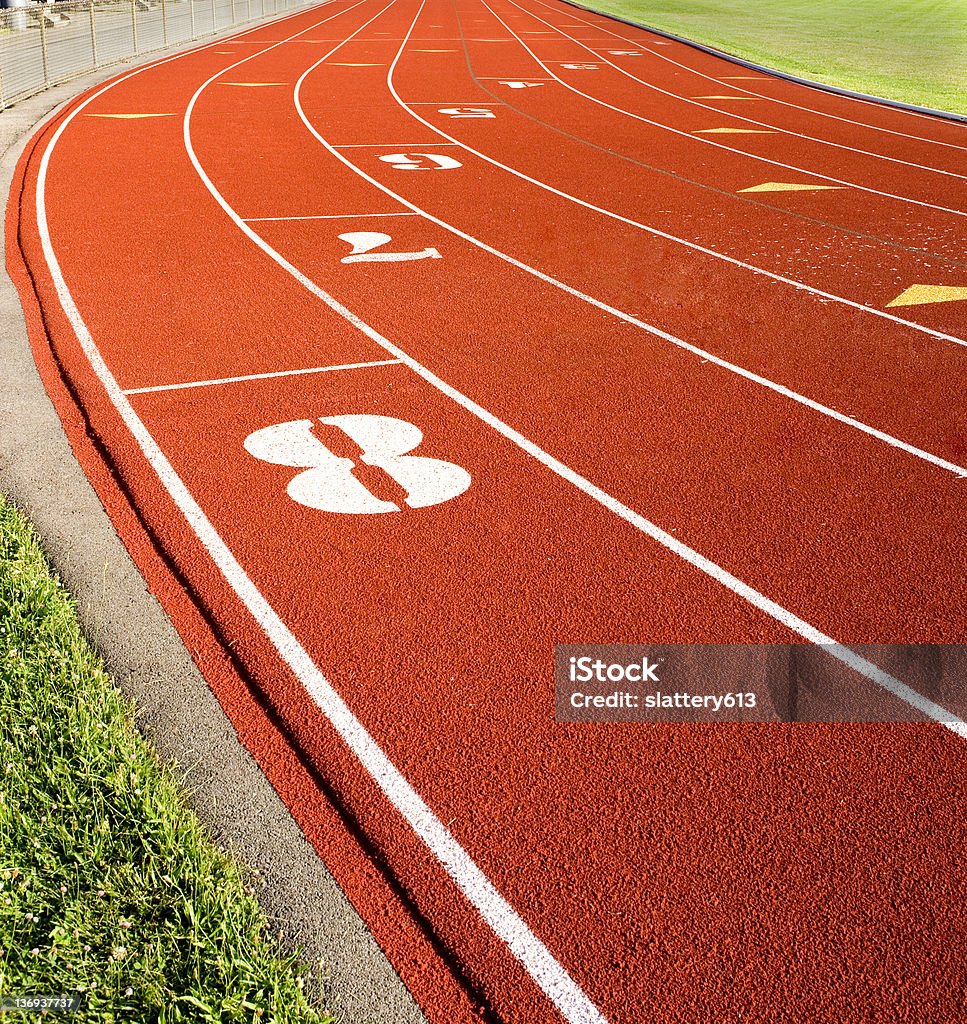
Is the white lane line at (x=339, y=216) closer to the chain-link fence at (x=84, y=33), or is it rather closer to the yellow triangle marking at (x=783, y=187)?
the yellow triangle marking at (x=783, y=187)

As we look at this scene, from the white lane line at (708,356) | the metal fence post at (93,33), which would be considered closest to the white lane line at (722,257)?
the white lane line at (708,356)

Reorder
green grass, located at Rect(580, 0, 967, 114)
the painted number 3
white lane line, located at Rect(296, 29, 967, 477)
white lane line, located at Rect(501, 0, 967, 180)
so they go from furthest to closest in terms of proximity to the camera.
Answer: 1. green grass, located at Rect(580, 0, 967, 114)
2. white lane line, located at Rect(501, 0, 967, 180)
3. white lane line, located at Rect(296, 29, 967, 477)
4. the painted number 3

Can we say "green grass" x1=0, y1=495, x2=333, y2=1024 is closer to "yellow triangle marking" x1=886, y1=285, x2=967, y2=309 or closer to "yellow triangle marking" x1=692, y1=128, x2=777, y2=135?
"yellow triangle marking" x1=886, y1=285, x2=967, y2=309

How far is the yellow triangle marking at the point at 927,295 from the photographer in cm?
912

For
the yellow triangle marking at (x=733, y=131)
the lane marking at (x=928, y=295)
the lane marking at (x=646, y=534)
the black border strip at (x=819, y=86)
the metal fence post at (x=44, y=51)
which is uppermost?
the metal fence post at (x=44, y=51)

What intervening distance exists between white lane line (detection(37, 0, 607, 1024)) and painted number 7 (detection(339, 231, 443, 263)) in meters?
3.38

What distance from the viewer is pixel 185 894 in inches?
123

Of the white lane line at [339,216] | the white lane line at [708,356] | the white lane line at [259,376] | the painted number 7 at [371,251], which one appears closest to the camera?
the white lane line at [708,356]

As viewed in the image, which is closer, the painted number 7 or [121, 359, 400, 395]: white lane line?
[121, 359, 400, 395]: white lane line

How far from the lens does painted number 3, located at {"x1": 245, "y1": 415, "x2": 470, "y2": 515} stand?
5.57 m

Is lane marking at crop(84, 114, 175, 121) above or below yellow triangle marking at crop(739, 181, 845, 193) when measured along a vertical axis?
above

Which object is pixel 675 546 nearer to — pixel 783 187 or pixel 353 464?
pixel 353 464

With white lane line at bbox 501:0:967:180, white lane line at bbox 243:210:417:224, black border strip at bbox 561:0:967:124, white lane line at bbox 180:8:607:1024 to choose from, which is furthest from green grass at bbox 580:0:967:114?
white lane line at bbox 180:8:607:1024

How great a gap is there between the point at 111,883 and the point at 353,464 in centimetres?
308
